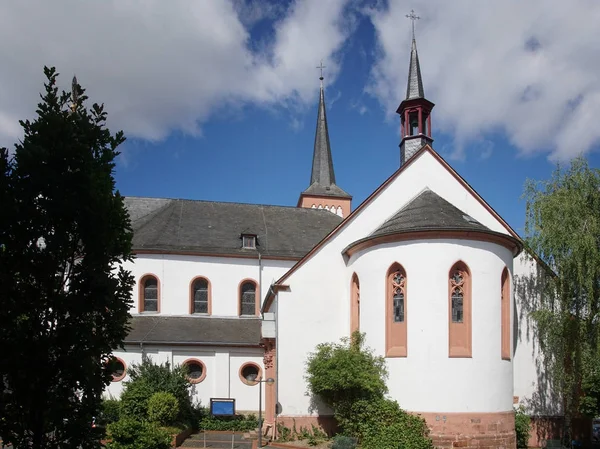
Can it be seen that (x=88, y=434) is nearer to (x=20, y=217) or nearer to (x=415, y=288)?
(x=20, y=217)

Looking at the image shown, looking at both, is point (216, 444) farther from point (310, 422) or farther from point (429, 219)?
point (429, 219)

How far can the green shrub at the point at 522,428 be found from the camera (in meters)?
21.7

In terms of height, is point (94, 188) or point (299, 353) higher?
point (94, 188)

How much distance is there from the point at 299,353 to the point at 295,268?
3348 mm

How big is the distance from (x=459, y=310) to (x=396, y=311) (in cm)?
212

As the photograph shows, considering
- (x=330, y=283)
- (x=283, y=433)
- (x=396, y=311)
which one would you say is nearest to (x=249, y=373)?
(x=283, y=433)

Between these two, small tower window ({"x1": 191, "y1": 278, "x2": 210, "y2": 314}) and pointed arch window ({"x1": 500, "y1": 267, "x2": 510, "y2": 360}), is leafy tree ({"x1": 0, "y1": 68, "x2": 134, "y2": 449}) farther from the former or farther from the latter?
small tower window ({"x1": 191, "y1": 278, "x2": 210, "y2": 314})

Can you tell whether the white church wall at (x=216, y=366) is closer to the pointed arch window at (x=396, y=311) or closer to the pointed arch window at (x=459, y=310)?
the pointed arch window at (x=396, y=311)

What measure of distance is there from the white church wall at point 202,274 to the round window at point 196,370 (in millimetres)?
3487

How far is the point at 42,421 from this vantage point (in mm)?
7691

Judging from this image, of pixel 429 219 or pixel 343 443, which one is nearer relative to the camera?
pixel 343 443

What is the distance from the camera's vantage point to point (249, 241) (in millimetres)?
32531

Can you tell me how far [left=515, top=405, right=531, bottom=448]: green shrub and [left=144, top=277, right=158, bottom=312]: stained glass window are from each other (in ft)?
59.8

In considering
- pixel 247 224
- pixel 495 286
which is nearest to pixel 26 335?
pixel 495 286
